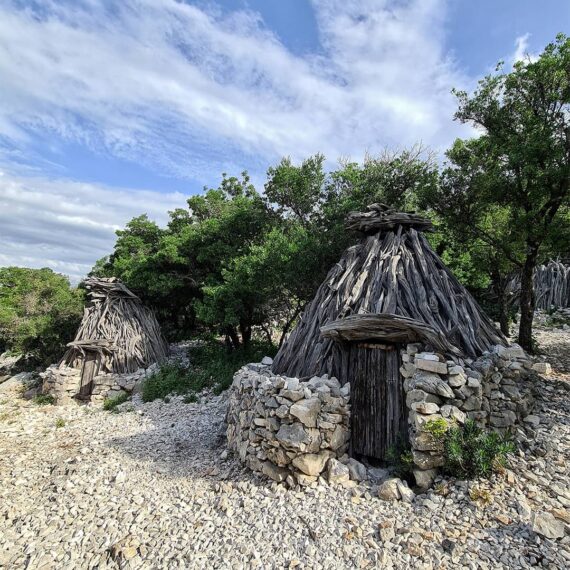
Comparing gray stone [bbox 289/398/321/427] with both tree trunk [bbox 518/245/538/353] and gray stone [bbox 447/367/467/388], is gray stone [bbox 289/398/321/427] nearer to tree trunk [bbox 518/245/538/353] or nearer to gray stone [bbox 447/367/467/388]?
gray stone [bbox 447/367/467/388]

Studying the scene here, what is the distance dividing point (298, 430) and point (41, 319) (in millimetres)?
15579

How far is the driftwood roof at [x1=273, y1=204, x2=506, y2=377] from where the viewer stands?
6.37 m

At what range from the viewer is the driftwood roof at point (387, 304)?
6367 millimetres

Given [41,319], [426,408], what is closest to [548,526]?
[426,408]

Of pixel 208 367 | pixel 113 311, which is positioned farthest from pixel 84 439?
pixel 113 311

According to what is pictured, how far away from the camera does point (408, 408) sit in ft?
19.9

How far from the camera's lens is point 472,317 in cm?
735

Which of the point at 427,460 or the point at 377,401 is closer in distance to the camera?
the point at 427,460

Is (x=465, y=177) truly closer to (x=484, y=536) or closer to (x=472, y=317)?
(x=472, y=317)

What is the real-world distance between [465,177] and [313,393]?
8.91m

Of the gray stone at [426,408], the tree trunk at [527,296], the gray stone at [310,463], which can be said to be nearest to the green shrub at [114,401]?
the gray stone at [310,463]

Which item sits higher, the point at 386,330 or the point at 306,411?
the point at 386,330

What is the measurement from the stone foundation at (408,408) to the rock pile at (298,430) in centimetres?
1

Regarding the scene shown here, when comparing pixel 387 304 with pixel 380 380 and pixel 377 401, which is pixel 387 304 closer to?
pixel 380 380
